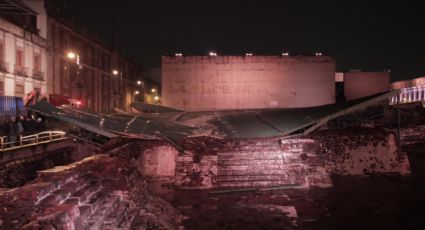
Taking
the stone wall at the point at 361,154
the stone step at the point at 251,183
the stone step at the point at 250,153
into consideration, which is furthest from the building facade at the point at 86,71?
the stone wall at the point at 361,154

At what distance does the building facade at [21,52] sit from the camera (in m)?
21.6

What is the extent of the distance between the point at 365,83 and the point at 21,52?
3058 cm

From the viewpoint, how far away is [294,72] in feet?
103

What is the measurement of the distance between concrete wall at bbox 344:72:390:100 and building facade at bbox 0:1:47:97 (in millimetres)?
28323

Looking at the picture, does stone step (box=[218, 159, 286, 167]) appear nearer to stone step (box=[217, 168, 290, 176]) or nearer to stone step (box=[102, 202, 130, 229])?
stone step (box=[217, 168, 290, 176])

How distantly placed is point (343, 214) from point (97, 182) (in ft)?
18.4

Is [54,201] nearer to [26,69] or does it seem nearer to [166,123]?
[166,123]

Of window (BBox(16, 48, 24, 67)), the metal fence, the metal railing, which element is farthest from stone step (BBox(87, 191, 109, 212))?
window (BBox(16, 48, 24, 67))

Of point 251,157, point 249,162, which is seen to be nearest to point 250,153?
point 251,157

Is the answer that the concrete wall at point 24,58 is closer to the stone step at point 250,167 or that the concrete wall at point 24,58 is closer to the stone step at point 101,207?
the stone step at point 250,167

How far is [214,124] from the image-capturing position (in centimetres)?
1359

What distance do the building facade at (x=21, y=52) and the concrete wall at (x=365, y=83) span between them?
28323 mm

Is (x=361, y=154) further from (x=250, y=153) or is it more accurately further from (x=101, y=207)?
(x=101, y=207)

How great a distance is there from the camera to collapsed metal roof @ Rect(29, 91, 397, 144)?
35.9ft
